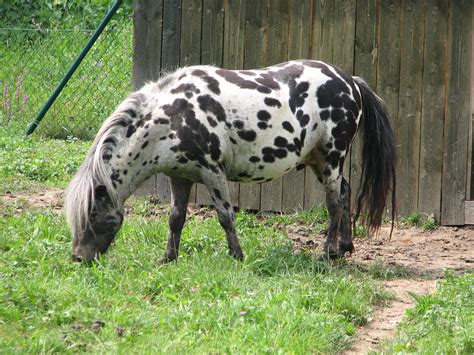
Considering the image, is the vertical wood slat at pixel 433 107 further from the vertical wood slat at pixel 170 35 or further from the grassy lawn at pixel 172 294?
the vertical wood slat at pixel 170 35

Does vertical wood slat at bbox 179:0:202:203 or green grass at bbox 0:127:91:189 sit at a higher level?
vertical wood slat at bbox 179:0:202:203

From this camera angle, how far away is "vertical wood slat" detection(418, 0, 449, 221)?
8.78 metres

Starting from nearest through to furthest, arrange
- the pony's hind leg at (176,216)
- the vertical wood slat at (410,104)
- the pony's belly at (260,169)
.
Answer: the pony's hind leg at (176,216) → the pony's belly at (260,169) → the vertical wood slat at (410,104)

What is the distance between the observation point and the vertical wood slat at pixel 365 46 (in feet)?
29.3

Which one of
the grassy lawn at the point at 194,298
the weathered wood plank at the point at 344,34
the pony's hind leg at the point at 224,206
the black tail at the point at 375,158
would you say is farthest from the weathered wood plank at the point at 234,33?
the pony's hind leg at the point at 224,206

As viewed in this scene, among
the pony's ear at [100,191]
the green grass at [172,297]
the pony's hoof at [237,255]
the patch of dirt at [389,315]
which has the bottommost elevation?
the patch of dirt at [389,315]

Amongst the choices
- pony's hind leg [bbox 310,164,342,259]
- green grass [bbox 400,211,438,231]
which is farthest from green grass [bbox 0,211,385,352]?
green grass [bbox 400,211,438,231]

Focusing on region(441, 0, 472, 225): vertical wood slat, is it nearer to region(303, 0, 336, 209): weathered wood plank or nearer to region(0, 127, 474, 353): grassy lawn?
region(303, 0, 336, 209): weathered wood plank

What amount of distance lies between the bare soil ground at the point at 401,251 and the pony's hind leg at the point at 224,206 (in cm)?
104

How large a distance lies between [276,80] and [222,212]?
1261 millimetres

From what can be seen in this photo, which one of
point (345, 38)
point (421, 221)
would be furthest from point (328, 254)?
point (345, 38)

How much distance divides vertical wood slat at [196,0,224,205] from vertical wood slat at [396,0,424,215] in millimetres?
1906

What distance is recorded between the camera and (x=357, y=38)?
9.02 metres

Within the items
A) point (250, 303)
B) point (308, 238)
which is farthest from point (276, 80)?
point (250, 303)
